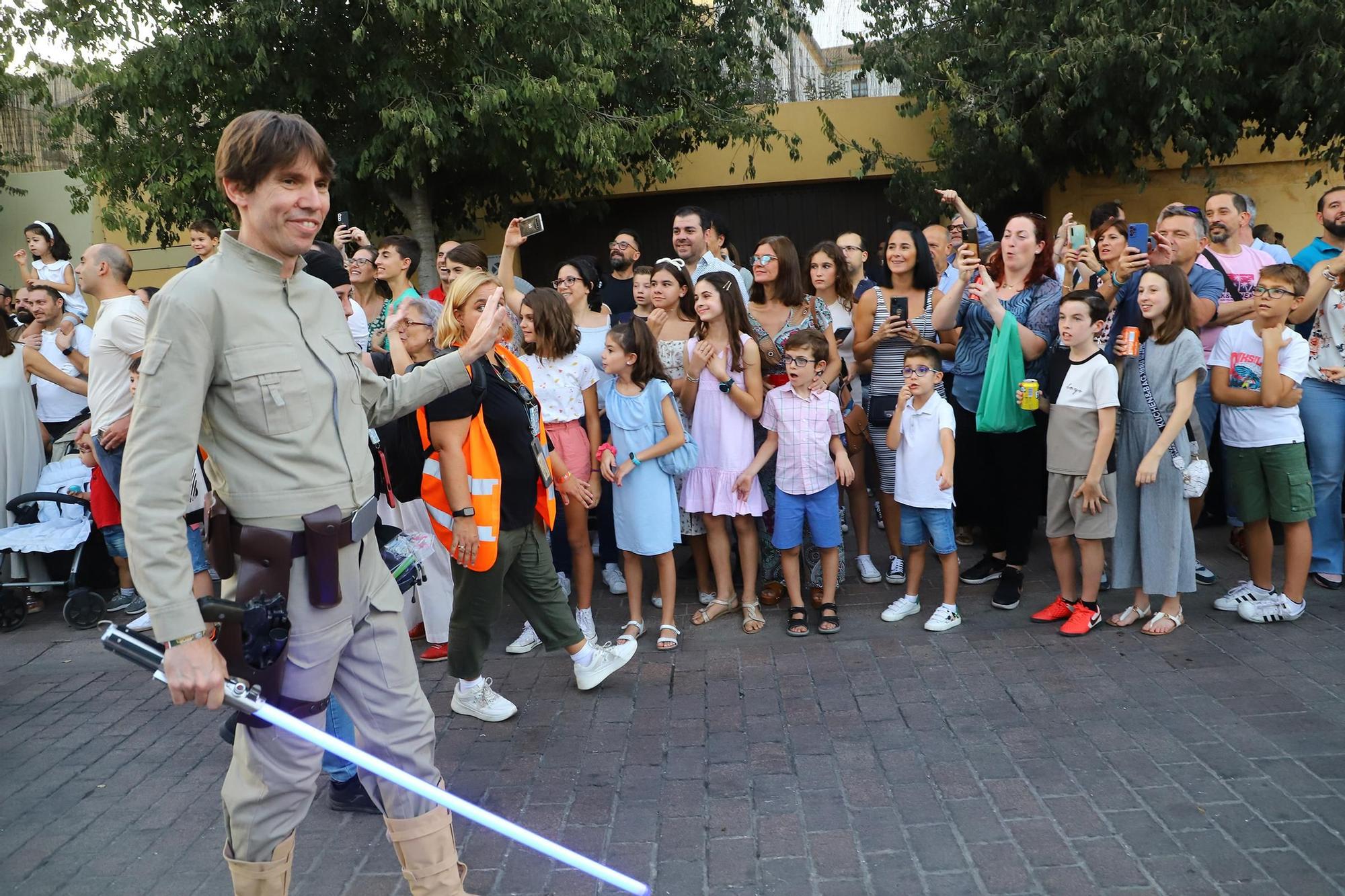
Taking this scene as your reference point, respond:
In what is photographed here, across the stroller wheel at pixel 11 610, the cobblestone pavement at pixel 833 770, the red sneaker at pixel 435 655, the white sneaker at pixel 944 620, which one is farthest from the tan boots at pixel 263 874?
the stroller wheel at pixel 11 610

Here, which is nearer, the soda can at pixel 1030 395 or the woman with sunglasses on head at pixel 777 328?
the soda can at pixel 1030 395

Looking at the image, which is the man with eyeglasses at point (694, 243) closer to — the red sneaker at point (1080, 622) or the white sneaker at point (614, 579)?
the white sneaker at point (614, 579)

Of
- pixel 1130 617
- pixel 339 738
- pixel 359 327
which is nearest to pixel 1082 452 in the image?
pixel 1130 617

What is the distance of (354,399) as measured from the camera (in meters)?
2.91

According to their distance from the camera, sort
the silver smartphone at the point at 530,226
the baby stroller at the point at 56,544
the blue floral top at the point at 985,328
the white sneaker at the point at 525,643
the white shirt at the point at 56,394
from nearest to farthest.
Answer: the silver smartphone at the point at 530,226 < the white sneaker at the point at 525,643 < the blue floral top at the point at 985,328 < the baby stroller at the point at 56,544 < the white shirt at the point at 56,394

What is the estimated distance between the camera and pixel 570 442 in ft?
19.1

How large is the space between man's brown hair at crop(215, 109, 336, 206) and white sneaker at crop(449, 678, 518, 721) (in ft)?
8.84

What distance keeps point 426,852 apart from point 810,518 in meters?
3.27

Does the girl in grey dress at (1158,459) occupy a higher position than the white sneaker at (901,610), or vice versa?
the girl in grey dress at (1158,459)

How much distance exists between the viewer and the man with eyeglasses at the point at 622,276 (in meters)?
7.80

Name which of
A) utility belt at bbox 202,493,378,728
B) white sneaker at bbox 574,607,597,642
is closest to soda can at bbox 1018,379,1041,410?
white sneaker at bbox 574,607,597,642

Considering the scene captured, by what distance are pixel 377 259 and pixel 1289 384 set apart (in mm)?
5507

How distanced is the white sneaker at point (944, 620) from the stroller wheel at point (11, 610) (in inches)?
227

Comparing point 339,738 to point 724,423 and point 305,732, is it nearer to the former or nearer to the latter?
point 305,732
